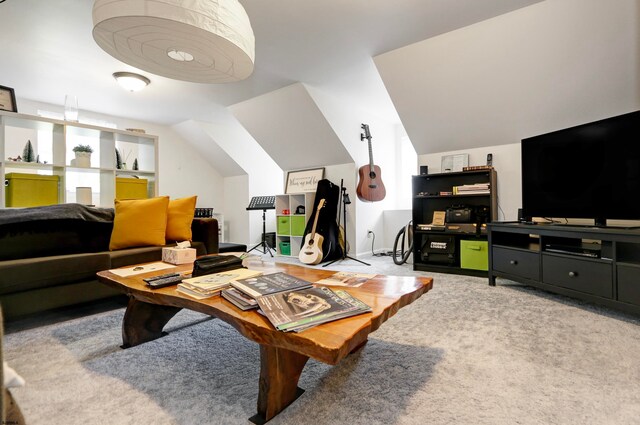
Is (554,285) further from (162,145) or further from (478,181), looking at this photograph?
(162,145)

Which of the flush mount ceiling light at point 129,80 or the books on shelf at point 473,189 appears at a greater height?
the flush mount ceiling light at point 129,80

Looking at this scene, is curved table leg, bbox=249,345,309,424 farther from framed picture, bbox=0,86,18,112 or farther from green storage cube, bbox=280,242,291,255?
green storage cube, bbox=280,242,291,255

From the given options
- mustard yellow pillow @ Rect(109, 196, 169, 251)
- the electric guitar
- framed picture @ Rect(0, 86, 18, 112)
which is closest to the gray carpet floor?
mustard yellow pillow @ Rect(109, 196, 169, 251)

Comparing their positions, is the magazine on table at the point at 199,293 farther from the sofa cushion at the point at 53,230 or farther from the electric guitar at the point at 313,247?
the electric guitar at the point at 313,247

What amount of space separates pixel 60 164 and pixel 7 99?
73 cm

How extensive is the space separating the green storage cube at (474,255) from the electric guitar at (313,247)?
165cm

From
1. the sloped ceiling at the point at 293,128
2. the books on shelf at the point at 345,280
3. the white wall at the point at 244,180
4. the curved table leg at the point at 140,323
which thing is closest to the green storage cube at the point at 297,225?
the sloped ceiling at the point at 293,128

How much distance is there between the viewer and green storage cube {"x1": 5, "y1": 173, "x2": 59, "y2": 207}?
116 inches

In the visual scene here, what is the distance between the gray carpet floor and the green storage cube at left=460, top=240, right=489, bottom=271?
1.17m

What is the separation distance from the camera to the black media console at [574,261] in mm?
1861

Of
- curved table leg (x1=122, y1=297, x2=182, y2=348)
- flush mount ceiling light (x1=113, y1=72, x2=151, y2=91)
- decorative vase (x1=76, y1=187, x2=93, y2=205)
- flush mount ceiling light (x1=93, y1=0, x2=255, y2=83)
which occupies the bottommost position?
curved table leg (x1=122, y1=297, x2=182, y2=348)

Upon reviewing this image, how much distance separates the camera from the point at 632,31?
7.53ft

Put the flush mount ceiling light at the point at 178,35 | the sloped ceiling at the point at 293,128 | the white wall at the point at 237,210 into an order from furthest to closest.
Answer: the white wall at the point at 237,210 < the sloped ceiling at the point at 293,128 < the flush mount ceiling light at the point at 178,35

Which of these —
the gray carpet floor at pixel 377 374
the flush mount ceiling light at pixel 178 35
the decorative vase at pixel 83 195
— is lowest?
the gray carpet floor at pixel 377 374
